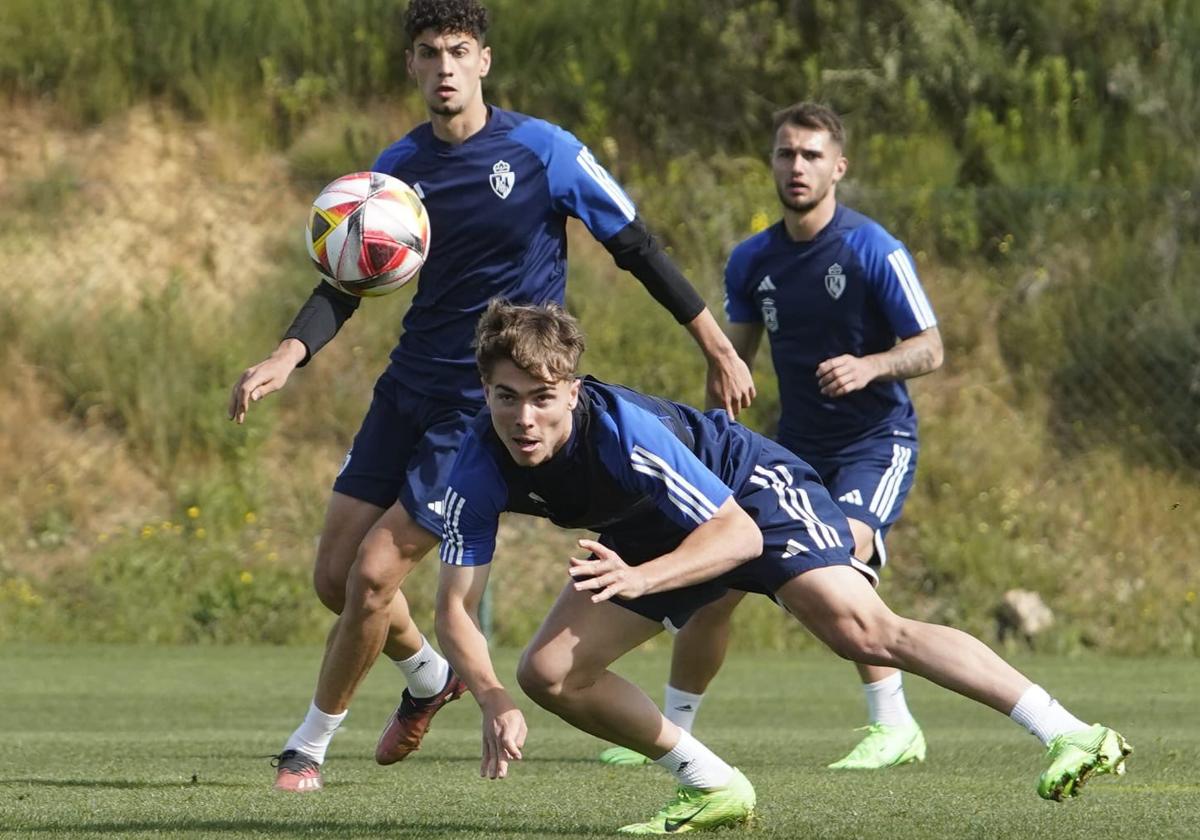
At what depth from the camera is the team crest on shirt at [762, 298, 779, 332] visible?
7426mm

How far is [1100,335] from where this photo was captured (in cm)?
1428

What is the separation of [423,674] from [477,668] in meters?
2.09

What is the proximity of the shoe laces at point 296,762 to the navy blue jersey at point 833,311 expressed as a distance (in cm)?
246

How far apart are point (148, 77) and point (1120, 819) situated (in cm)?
1391

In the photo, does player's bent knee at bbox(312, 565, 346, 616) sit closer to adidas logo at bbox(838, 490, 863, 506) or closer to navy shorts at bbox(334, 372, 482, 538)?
navy shorts at bbox(334, 372, 482, 538)

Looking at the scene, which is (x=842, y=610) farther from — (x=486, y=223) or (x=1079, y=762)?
(x=486, y=223)

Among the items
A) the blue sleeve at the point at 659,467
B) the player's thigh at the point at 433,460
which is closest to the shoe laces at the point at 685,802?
the blue sleeve at the point at 659,467

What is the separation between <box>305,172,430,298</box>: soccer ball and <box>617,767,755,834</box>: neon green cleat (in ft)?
6.37

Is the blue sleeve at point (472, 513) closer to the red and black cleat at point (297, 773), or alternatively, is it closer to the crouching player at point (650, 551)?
the crouching player at point (650, 551)

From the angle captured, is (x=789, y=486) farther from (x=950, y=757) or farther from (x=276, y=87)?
(x=276, y=87)

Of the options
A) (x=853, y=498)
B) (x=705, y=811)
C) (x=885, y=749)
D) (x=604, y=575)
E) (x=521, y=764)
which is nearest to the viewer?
(x=604, y=575)

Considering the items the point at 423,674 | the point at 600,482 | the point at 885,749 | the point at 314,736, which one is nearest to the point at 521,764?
the point at 423,674

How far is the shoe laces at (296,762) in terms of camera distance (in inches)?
232

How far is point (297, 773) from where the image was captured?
5.88m
